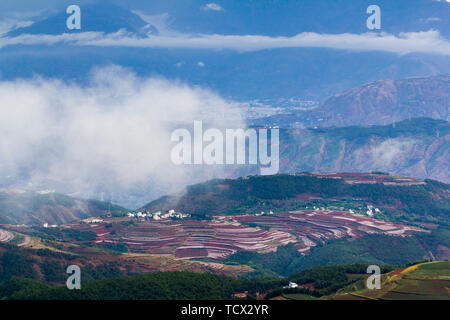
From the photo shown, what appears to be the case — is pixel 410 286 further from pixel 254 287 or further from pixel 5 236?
pixel 5 236

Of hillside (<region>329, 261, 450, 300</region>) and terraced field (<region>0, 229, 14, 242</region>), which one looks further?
terraced field (<region>0, 229, 14, 242</region>)

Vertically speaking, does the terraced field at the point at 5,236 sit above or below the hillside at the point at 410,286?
below

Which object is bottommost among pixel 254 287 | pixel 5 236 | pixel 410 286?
pixel 254 287

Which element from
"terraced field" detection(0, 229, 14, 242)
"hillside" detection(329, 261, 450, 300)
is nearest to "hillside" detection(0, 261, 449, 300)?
"hillside" detection(329, 261, 450, 300)

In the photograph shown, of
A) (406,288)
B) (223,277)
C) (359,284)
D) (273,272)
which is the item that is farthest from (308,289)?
(273,272)

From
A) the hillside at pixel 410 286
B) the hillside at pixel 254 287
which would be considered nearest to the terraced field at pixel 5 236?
the hillside at pixel 254 287

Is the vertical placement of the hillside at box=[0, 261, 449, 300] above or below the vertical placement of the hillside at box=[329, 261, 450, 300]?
below

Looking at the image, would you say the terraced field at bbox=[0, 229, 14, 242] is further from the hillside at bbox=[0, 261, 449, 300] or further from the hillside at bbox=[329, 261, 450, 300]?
the hillside at bbox=[329, 261, 450, 300]

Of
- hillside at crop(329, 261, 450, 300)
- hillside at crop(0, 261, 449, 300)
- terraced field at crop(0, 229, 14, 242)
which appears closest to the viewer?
hillside at crop(329, 261, 450, 300)

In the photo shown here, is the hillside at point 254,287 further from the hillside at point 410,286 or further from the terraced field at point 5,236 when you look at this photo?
the terraced field at point 5,236

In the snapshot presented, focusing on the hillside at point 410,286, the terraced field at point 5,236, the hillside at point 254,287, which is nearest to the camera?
the hillside at point 410,286

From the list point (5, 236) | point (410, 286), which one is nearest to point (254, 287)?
point (410, 286)
